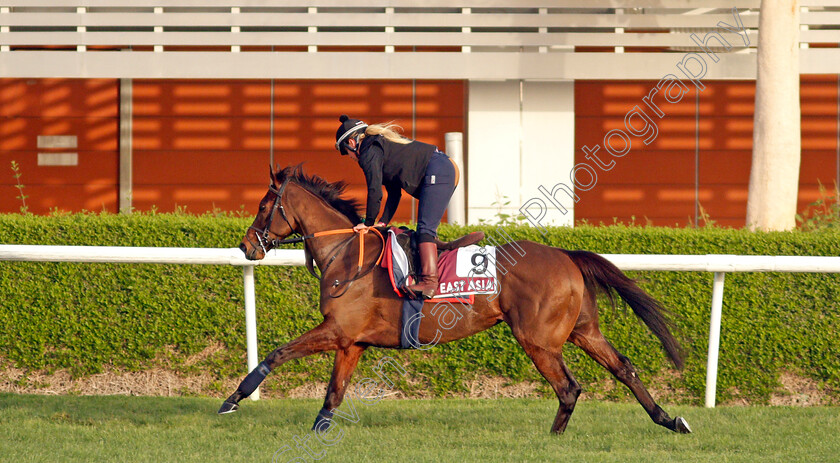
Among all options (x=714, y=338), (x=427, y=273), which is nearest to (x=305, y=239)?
(x=427, y=273)

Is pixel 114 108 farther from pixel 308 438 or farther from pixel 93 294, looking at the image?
pixel 308 438

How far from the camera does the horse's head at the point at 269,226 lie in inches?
185

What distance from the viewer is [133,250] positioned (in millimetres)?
5305

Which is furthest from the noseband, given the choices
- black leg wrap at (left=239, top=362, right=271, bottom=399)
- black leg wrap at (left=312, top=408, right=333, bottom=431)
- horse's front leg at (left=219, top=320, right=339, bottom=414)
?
black leg wrap at (left=312, top=408, right=333, bottom=431)

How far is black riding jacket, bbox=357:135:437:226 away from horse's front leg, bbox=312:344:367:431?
0.72 meters

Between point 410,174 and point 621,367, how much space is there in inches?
63.6

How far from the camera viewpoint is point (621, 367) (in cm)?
468

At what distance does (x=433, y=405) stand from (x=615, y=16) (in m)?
6.76

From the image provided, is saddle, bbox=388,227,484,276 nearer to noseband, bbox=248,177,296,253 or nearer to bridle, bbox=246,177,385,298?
bridle, bbox=246,177,385,298

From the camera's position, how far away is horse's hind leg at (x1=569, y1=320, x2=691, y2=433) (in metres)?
4.53

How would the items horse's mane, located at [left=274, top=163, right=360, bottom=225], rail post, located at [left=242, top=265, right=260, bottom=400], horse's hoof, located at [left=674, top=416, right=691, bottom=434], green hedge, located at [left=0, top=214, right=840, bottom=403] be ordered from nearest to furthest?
1. horse's hoof, located at [left=674, top=416, right=691, bottom=434]
2. horse's mane, located at [left=274, top=163, right=360, bottom=225]
3. rail post, located at [left=242, top=265, right=260, bottom=400]
4. green hedge, located at [left=0, top=214, right=840, bottom=403]

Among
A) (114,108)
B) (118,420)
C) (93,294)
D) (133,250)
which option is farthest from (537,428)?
(114,108)

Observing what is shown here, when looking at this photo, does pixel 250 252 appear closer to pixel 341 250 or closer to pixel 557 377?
pixel 341 250

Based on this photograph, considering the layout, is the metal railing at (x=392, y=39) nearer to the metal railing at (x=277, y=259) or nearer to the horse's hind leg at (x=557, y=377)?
the metal railing at (x=277, y=259)
